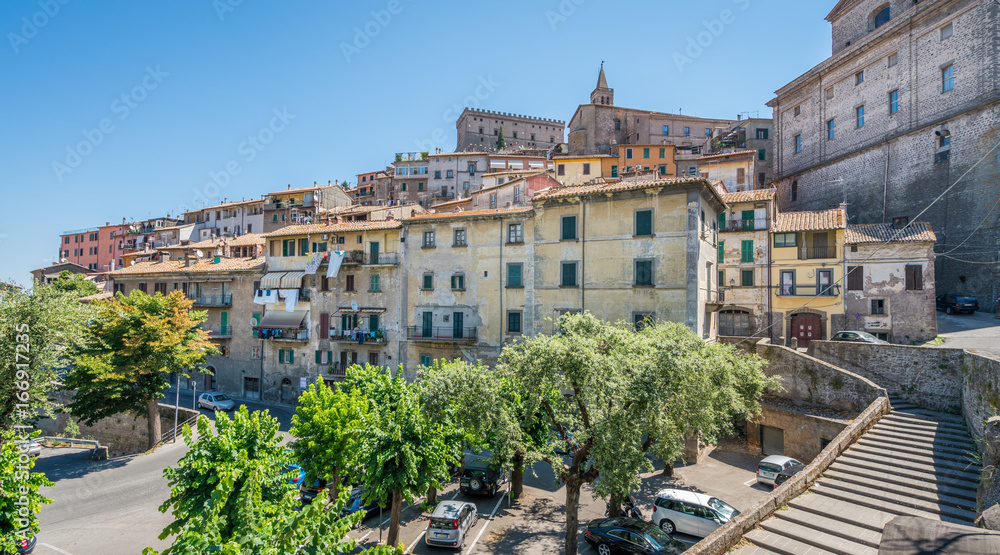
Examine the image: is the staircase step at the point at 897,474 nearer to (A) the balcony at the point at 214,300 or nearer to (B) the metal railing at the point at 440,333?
(B) the metal railing at the point at 440,333

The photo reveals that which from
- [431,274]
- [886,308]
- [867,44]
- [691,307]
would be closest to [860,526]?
[691,307]

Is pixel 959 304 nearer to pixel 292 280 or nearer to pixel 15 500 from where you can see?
pixel 15 500

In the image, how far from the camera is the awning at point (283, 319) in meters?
39.2

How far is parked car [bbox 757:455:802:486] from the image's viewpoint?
22234 mm

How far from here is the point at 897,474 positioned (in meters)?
15.5

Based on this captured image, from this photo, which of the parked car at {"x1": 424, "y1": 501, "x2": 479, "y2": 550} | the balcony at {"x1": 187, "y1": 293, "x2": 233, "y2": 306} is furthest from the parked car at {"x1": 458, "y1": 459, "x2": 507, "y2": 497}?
the balcony at {"x1": 187, "y1": 293, "x2": 233, "y2": 306}

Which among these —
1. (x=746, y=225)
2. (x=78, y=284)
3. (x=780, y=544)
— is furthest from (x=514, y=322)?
(x=78, y=284)

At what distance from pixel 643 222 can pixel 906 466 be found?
15.8 metres

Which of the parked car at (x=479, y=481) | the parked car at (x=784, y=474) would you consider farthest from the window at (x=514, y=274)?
the parked car at (x=784, y=474)

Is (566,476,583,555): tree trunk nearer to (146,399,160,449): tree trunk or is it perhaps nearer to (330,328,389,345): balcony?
(330,328,389,345): balcony

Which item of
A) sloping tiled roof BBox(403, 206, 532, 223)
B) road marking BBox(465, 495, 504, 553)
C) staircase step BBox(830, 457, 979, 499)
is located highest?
sloping tiled roof BBox(403, 206, 532, 223)

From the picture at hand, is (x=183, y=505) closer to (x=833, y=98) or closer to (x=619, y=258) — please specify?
(x=619, y=258)

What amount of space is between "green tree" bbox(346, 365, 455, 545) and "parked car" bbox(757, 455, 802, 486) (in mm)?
14635

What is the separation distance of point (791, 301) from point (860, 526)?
2381 cm
